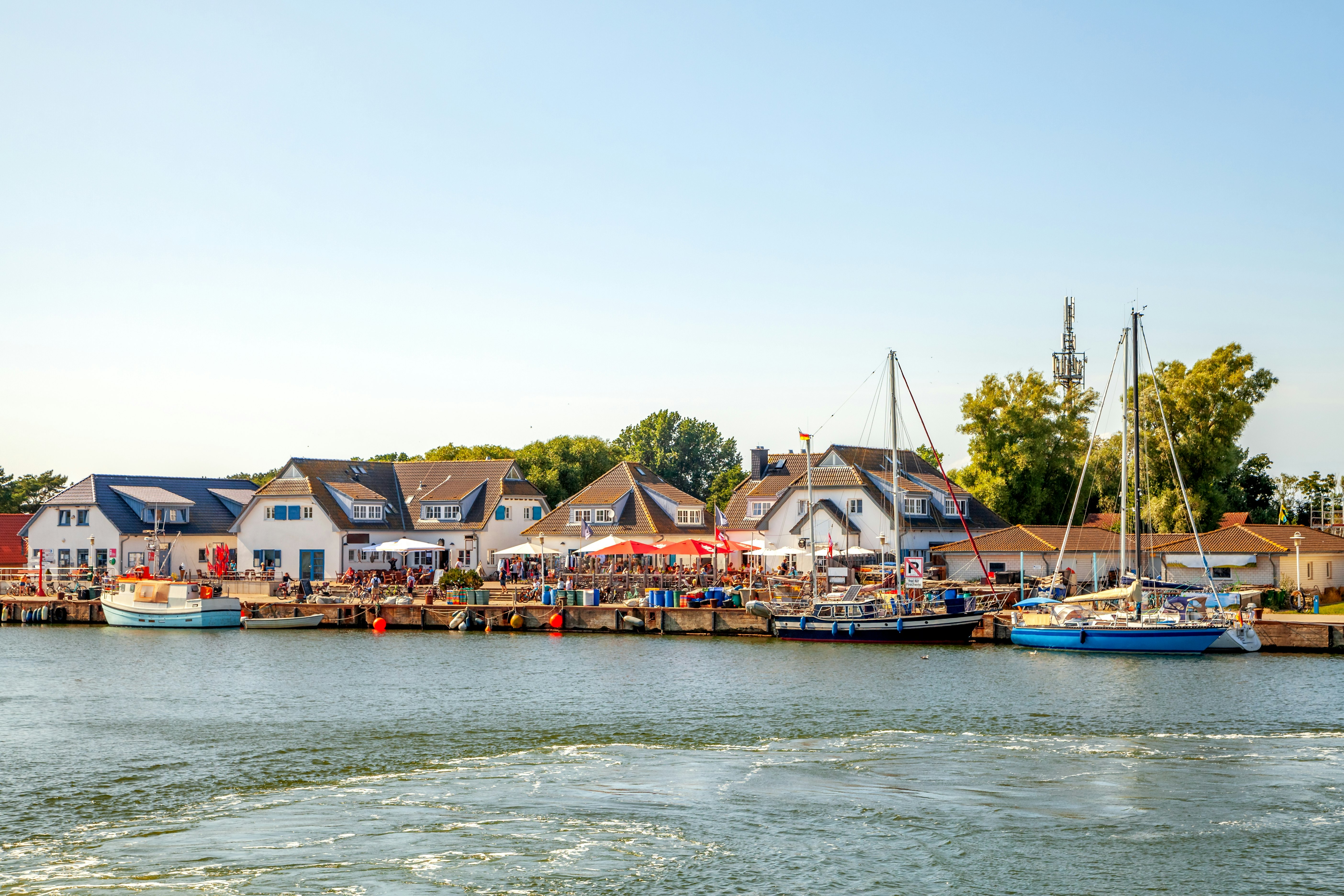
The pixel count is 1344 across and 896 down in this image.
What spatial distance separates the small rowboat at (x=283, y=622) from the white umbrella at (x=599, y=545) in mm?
14179

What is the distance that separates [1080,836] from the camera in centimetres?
2253

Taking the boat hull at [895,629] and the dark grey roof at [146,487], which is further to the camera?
the dark grey roof at [146,487]

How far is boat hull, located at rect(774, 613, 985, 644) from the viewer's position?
5438cm

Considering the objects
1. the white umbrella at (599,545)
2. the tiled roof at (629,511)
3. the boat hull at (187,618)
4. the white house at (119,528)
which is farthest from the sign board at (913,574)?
the white house at (119,528)

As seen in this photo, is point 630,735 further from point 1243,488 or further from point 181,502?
point 1243,488

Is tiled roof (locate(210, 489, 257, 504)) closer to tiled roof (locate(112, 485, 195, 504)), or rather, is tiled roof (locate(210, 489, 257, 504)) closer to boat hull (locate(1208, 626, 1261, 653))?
tiled roof (locate(112, 485, 195, 504))

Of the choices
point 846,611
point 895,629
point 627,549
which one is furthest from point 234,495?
point 895,629

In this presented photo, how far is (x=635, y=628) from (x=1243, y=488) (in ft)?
218

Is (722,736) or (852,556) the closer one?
(722,736)

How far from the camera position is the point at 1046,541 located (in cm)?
6600

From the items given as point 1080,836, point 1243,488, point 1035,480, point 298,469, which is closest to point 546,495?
point 298,469

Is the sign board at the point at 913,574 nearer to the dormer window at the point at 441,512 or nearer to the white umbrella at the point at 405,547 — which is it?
the white umbrella at the point at 405,547

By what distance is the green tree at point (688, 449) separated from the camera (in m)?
131

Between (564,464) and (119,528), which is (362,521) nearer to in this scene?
(119,528)
